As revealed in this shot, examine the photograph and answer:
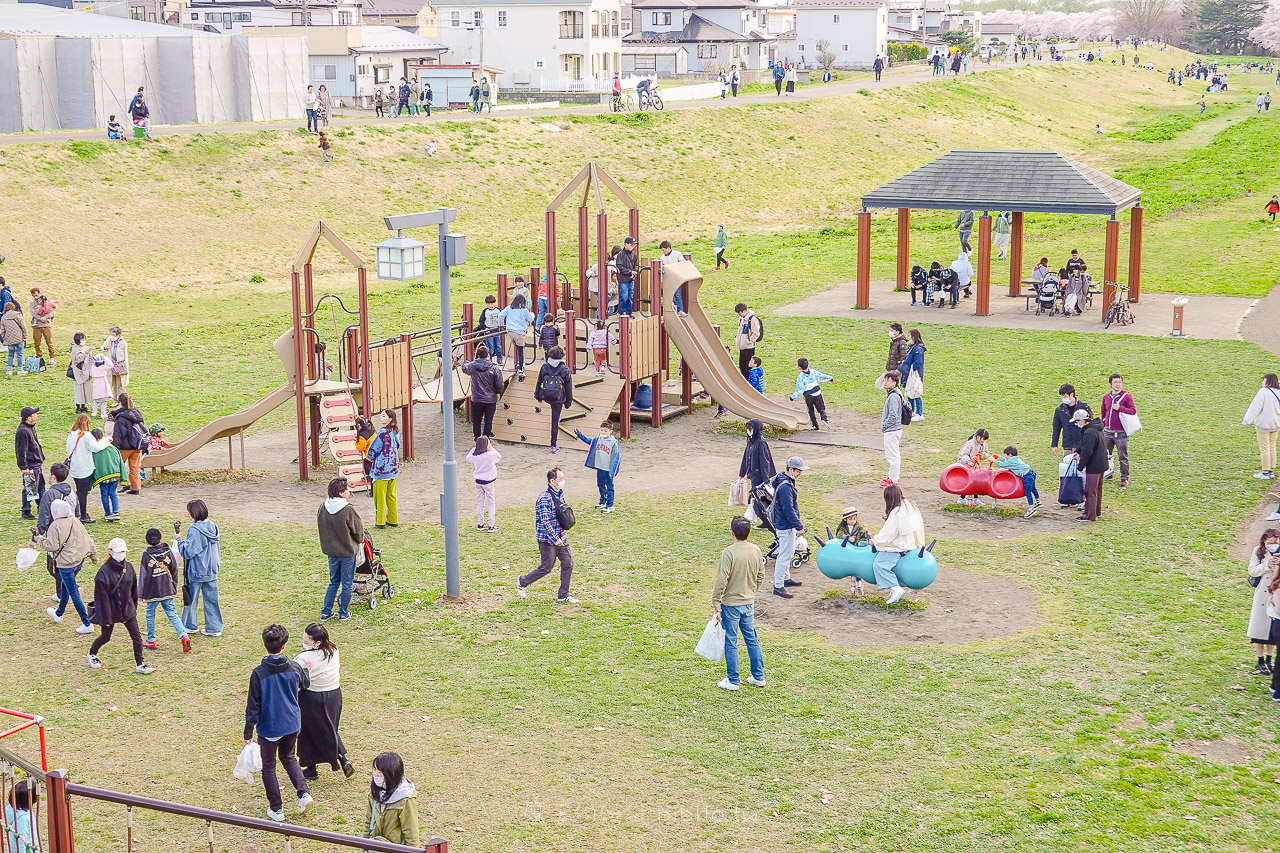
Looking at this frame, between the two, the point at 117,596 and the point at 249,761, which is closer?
the point at 249,761

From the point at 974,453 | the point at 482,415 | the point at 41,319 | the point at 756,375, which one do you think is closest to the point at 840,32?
the point at 756,375

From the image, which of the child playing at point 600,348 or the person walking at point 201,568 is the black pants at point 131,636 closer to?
the person walking at point 201,568

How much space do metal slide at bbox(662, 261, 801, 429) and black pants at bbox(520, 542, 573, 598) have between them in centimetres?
855

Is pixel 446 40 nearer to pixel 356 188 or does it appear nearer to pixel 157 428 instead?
pixel 356 188

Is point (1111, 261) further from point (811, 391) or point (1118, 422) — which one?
point (1118, 422)

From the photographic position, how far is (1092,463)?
57.5ft

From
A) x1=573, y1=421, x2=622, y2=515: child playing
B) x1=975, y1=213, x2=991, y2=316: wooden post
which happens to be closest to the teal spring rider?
x1=573, y1=421, x2=622, y2=515: child playing

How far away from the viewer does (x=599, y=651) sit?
13.8 meters

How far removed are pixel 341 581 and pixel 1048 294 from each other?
74.5 ft

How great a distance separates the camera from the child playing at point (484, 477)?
57.9 feet

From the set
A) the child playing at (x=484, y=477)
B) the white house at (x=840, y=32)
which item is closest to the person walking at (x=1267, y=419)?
the child playing at (x=484, y=477)

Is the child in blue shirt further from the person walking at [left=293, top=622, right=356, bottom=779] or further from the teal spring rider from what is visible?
the person walking at [left=293, top=622, right=356, bottom=779]

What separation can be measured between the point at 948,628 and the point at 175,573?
8.00 metres

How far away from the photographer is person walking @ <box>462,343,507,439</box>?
2200 cm
